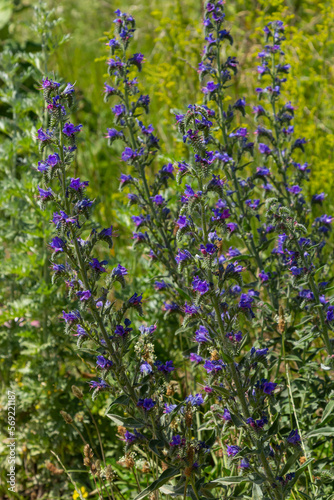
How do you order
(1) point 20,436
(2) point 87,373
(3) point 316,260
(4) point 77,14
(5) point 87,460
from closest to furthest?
(5) point 87,460, (3) point 316,260, (1) point 20,436, (2) point 87,373, (4) point 77,14

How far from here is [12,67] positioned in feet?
12.3

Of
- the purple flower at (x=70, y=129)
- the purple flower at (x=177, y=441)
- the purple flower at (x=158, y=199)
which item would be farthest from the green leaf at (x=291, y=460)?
the purple flower at (x=158, y=199)

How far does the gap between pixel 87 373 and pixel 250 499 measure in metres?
1.67

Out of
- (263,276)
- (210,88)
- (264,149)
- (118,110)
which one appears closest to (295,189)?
(264,149)

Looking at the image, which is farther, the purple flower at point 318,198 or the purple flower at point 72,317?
the purple flower at point 318,198

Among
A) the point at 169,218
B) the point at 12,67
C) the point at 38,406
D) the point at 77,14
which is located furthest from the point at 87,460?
the point at 77,14

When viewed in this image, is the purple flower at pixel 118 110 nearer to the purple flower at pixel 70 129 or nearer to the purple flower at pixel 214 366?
the purple flower at pixel 70 129

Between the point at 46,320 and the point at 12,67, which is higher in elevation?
the point at 12,67

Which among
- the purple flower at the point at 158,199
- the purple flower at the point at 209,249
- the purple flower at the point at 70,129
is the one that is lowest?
the purple flower at the point at 209,249

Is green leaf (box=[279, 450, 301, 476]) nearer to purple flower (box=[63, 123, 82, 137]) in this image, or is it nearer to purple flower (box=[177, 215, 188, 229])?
purple flower (box=[177, 215, 188, 229])

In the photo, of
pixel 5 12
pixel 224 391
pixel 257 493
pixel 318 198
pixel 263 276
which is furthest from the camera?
pixel 5 12

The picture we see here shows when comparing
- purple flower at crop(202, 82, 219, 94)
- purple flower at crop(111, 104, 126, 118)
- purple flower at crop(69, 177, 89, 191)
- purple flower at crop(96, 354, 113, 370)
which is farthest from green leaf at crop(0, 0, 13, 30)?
purple flower at crop(96, 354, 113, 370)

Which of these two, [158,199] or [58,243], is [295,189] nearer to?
[158,199]

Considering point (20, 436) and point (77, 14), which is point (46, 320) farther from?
point (77, 14)
